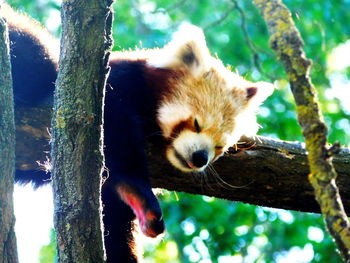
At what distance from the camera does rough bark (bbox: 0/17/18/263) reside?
93.7 inches

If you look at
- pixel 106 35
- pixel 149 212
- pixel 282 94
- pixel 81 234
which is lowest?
pixel 81 234

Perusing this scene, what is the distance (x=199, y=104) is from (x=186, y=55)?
40 cm

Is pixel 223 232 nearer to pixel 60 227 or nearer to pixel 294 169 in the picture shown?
pixel 294 169

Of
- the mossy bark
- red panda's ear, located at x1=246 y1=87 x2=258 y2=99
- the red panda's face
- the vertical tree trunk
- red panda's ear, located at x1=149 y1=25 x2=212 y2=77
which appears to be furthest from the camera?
red panda's ear, located at x1=246 y1=87 x2=258 y2=99

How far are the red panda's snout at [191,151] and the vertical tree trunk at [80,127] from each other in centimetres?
152

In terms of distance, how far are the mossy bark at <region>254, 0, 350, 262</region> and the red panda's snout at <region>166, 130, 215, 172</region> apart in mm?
2279

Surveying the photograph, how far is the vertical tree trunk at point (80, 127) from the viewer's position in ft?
7.68

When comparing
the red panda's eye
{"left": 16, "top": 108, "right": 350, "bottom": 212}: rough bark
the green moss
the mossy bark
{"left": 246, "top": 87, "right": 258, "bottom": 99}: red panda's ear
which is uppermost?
{"left": 246, "top": 87, "right": 258, "bottom": 99}: red panda's ear

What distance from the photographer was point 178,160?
155 inches

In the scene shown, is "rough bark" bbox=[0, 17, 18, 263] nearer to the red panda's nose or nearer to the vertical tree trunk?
the vertical tree trunk

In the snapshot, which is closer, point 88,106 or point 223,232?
point 88,106

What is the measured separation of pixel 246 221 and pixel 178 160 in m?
4.85

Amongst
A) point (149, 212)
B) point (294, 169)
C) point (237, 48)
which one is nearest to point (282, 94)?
point (237, 48)

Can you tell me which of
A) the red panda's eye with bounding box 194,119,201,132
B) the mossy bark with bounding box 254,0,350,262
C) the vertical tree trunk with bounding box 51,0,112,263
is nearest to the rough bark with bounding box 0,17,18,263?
the vertical tree trunk with bounding box 51,0,112,263
